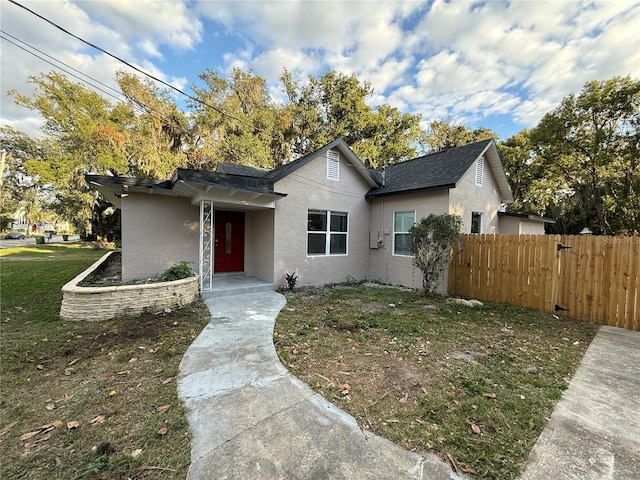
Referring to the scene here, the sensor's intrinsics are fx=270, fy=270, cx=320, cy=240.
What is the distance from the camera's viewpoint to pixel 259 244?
366 inches

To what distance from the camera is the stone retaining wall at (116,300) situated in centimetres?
518

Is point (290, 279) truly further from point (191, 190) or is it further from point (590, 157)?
point (590, 157)

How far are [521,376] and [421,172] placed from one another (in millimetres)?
7714

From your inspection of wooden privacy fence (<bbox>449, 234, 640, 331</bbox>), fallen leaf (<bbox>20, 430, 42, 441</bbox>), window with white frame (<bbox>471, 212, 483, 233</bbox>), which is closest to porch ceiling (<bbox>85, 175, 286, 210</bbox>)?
fallen leaf (<bbox>20, 430, 42, 441</bbox>)

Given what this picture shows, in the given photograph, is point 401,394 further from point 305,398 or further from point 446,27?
point 446,27

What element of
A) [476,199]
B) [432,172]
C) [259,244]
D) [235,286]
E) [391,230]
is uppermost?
[432,172]

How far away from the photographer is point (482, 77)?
10273 millimetres

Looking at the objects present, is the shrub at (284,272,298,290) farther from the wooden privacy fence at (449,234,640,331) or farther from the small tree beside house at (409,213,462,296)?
the wooden privacy fence at (449,234,640,331)

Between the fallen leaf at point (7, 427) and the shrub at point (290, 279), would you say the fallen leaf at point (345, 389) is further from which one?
the shrub at point (290, 279)

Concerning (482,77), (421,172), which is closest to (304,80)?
(482,77)

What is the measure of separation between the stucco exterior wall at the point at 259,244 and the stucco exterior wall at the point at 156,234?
72.3 inches

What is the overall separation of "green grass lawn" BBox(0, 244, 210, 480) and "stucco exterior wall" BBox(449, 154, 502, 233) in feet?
26.1

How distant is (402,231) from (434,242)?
2074mm

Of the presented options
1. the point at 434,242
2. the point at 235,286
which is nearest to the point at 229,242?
the point at 235,286
